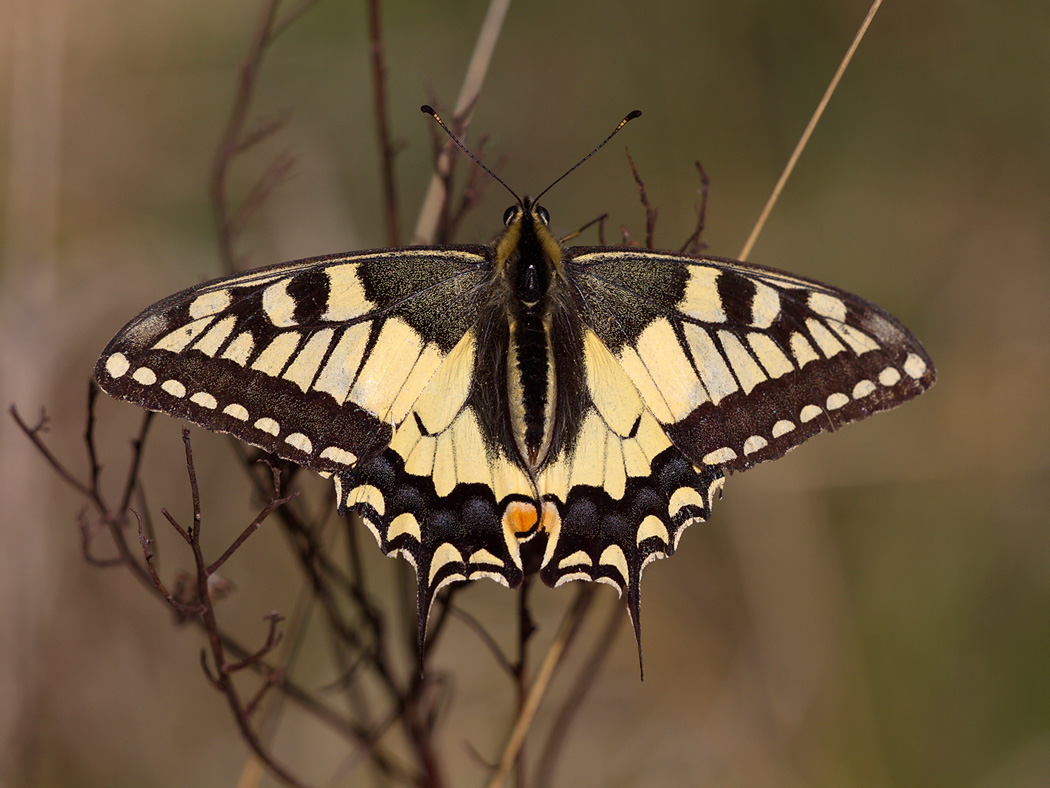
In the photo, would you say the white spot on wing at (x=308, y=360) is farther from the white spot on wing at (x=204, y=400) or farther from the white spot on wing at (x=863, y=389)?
the white spot on wing at (x=863, y=389)

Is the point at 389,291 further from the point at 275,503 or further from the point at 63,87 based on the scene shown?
the point at 63,87

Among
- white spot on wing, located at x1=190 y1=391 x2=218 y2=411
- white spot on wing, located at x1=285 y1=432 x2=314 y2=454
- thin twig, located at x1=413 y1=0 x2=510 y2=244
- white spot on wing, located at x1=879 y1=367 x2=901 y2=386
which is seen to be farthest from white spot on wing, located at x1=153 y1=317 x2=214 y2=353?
white spot on wing, located at x1=879 y1=367 x2=901 y2=386

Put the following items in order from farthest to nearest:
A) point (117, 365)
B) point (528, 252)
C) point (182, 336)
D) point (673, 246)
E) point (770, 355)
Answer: point (673, 246)
point (528, 252)
point (770, 355)
point (182, 336)
point (117, 365)

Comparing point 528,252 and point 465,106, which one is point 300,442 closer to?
point 528,252

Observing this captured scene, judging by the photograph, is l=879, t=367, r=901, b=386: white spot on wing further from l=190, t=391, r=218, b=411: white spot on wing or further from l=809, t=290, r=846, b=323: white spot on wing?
l=190, t=391, r=218, b=411: white spot on wing

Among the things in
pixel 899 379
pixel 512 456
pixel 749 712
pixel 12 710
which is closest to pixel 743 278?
pixel 899 379

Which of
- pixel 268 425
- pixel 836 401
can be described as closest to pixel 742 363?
pixel 836 401
